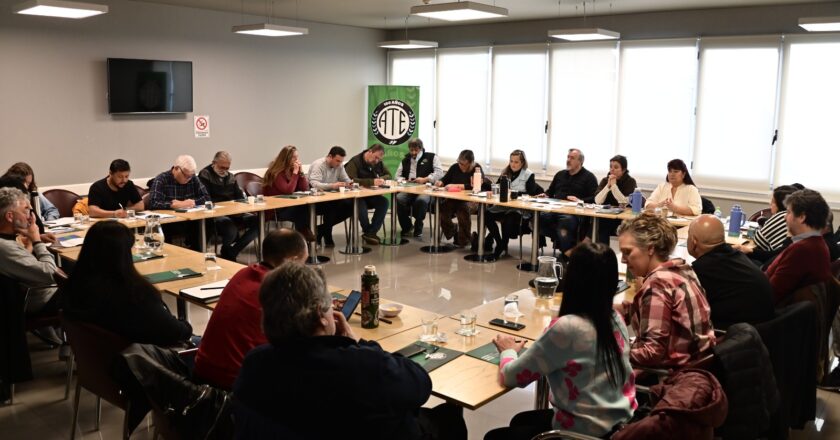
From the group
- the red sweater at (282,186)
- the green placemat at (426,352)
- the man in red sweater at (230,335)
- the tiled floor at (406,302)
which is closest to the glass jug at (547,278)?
A: the tiled floor at (406,302)

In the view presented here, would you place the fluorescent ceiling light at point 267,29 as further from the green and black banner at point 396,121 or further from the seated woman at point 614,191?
the seated woman at point 614,191

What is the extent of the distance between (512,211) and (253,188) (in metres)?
2.99

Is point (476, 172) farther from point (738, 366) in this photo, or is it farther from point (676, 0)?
point (738, 366)

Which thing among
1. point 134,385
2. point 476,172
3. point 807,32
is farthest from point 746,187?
point 134,385

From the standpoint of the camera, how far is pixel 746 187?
26.5ft

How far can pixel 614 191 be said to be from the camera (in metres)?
6.91

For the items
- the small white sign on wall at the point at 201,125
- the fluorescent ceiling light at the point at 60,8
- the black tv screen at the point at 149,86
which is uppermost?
the fluorescent ceiling light at the point at 60,8

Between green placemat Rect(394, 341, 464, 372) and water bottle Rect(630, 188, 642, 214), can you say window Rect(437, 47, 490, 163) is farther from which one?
green placemat Rect(394, 341, 464, 372)

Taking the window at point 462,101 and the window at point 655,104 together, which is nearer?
the window at point 655,104

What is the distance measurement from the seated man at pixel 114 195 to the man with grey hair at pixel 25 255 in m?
1.69

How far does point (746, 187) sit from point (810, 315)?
565 cm

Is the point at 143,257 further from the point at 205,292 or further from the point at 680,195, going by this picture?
the point at 680,195

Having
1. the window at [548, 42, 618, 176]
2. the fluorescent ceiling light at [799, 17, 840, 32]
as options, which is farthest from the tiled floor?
the fluorescent ceiling light at [799, 17, 840, 32]

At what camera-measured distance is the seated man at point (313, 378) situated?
182 centimetres
